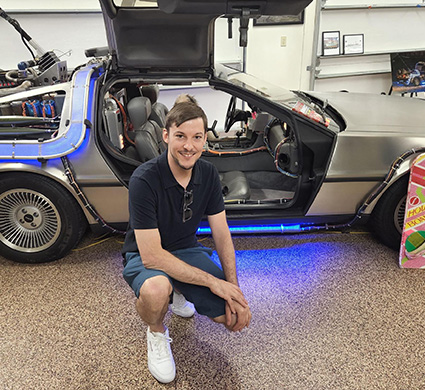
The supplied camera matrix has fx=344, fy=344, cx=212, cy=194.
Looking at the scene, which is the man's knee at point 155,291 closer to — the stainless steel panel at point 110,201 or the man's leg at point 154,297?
the man's leg at point 154,297

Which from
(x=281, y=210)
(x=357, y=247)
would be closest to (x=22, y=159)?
(x=281, y=210)

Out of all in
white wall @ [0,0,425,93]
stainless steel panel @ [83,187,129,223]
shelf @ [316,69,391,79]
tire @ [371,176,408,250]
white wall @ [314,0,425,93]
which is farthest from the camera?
shelf @ [316,69,391,79]

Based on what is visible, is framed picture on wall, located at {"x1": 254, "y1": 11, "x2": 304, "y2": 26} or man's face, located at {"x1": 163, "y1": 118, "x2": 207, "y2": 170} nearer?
man's face, located at {"x1": 163, "y1": 118, "x2": 207, "y2": 170}

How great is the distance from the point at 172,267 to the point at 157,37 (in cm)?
148

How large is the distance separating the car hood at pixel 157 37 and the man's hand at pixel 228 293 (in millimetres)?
1453

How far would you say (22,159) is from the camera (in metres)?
2.14

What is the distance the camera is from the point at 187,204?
1.61 metres

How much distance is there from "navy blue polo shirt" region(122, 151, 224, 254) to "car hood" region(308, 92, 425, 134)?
116cm

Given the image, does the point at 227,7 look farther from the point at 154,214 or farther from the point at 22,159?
the point at 22,159

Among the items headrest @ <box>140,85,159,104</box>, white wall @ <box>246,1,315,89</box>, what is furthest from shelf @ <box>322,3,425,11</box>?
headrest @ <box>140,85,159,104</box>

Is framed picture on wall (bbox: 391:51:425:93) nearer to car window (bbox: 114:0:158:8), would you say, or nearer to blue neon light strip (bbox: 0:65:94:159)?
car window (bbox: 114:0:158:8)

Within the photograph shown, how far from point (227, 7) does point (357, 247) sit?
6.18 feet

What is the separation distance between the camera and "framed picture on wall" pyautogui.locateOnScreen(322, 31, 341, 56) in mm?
5512

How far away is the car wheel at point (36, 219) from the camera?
222cm
